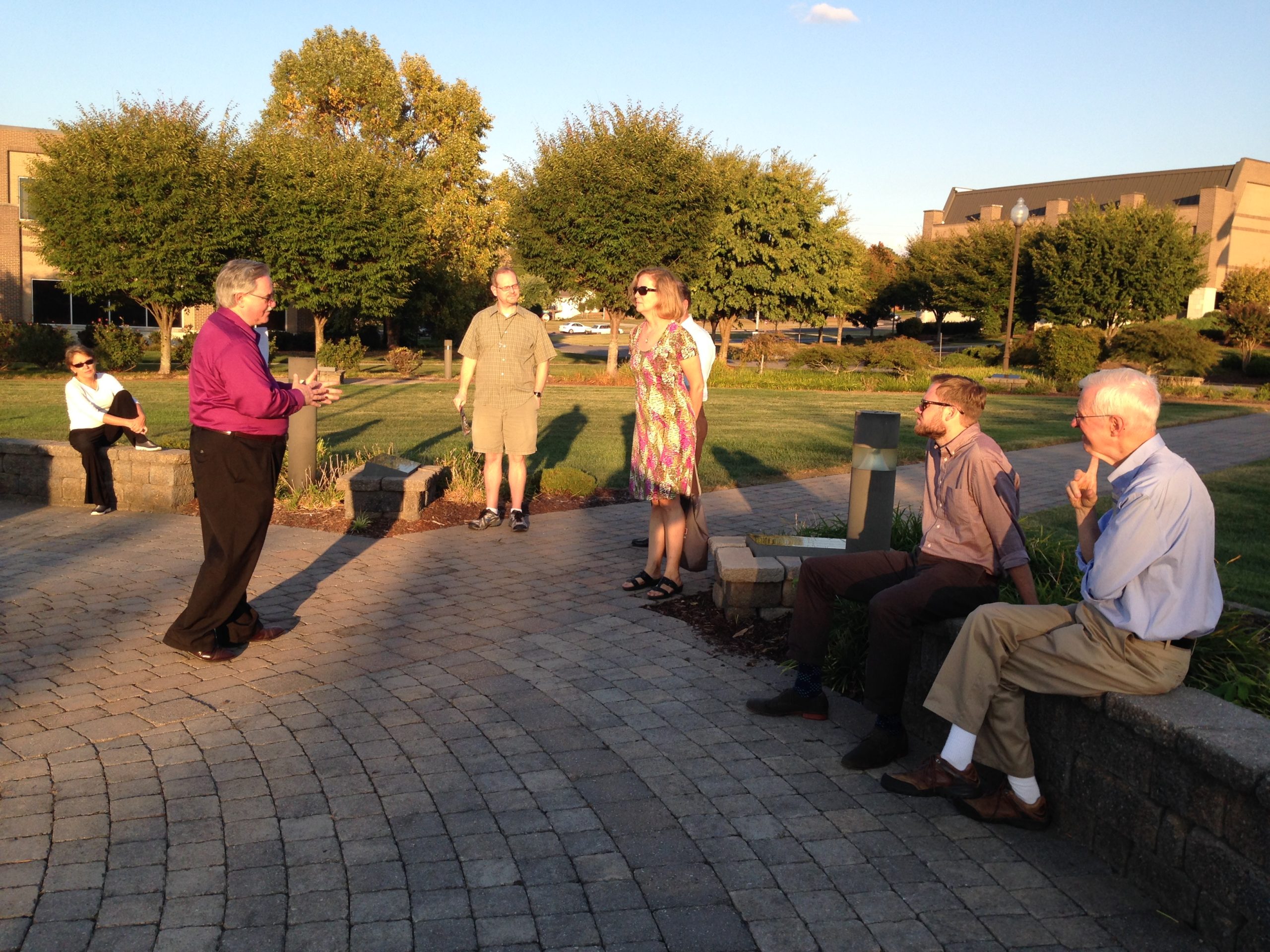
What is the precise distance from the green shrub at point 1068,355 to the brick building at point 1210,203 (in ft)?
126

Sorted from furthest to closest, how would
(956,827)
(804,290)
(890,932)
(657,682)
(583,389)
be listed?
(804,290) → (583,389) → (657,682) → (956,827) → (890,932)

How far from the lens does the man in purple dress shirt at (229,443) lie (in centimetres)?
496

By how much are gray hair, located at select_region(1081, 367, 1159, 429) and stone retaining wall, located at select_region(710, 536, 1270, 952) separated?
2.89 ft

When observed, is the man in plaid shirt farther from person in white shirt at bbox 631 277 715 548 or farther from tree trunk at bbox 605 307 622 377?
tree trunk at bbox 605 307 622 377

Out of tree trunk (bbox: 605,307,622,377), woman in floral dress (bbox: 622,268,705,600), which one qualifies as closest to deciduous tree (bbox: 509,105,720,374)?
tree trunk (bbox: 605,307,622,377)

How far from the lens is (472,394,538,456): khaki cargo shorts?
8.02 meters

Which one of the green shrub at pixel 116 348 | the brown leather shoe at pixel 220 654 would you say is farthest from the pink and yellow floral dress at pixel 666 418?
the green shrub at pixel 116 348

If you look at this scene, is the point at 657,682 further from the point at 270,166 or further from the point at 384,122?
the point at 384,122

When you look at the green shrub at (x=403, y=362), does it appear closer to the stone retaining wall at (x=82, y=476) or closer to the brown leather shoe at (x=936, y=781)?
the stone retaining wall at (x=82, y=476)

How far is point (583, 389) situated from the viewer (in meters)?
24.9

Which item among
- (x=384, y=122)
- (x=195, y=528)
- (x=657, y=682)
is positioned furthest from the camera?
(x=384, y=122)

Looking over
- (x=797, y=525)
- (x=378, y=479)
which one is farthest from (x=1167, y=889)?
(x=378, y=479)

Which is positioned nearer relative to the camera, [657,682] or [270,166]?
[657,682]

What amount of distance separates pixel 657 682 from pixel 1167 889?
93.8 inches
